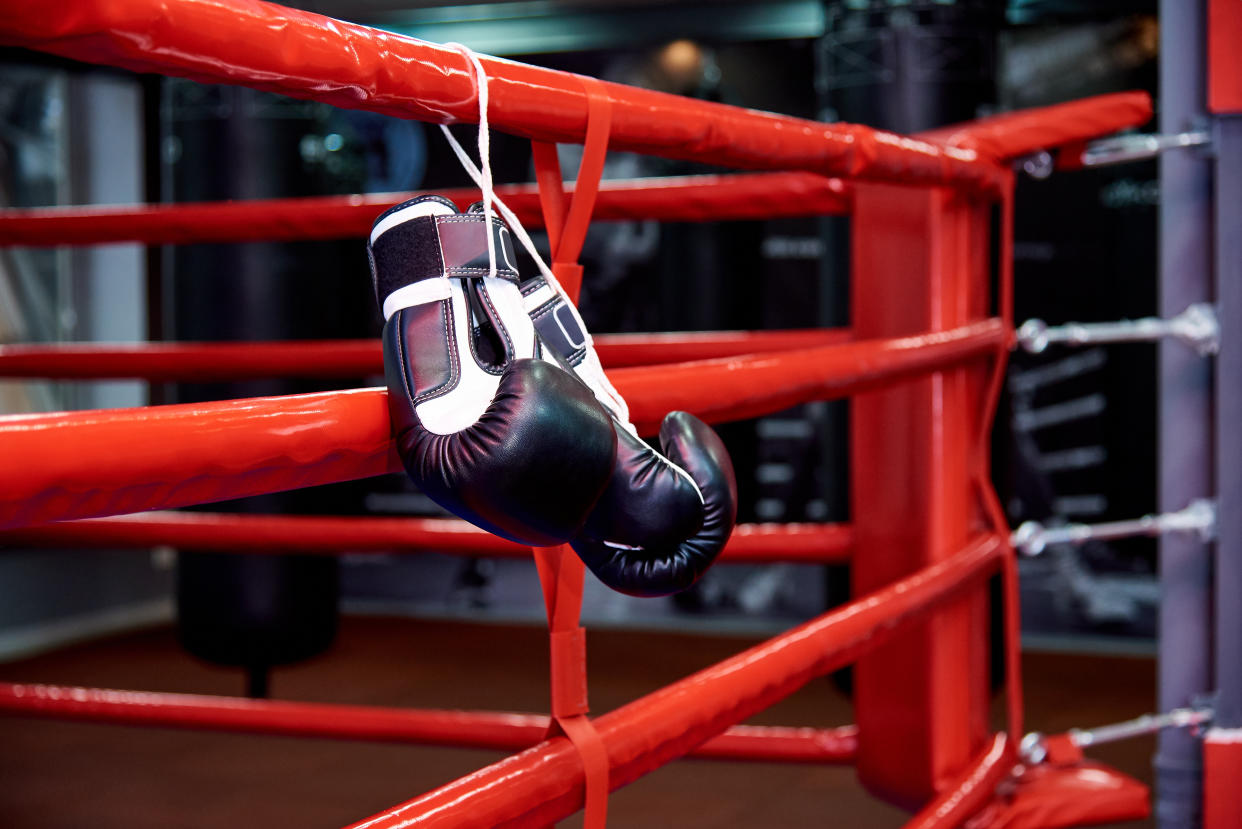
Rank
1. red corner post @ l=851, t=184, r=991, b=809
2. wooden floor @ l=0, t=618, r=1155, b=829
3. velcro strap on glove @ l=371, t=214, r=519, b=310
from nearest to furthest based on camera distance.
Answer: velcro strap on glove @ l=371, t=214, r=519, b=310
red corner post @ l=851, t=184, r=991, b=809
wooden floor @ l=0, t=618, r=1155, b=829

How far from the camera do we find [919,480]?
135 cm

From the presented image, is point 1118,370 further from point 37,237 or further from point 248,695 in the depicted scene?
point 37,237

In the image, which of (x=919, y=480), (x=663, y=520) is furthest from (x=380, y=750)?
(x=663, y=520)

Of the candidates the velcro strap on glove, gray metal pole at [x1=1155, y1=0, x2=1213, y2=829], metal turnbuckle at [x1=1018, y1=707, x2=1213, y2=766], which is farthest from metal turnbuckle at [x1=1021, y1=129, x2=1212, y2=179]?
the velcro strap on glove

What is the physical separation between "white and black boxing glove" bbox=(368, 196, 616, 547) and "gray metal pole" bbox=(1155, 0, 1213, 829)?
1.20m

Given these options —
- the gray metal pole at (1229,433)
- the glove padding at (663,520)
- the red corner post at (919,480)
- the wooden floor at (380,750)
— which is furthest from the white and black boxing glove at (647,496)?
the wooden floor at (380,750)

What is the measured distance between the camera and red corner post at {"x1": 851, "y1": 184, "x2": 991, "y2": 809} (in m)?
1.34

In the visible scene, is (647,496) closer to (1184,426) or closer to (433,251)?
(433,251)

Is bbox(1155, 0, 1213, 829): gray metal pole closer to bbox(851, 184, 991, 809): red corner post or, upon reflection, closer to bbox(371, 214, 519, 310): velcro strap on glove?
bbox(851, 184, 991, 809): red corner post

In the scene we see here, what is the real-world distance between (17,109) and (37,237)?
2939 mm

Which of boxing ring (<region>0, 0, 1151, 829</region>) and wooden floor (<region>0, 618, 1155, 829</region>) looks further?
wooden floor (<region>0, 618, 1155, 829</region>)

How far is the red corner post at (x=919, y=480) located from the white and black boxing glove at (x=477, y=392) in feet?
2.61

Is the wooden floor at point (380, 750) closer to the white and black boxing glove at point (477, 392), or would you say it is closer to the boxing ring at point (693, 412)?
the boxing ring at point (693, 412)

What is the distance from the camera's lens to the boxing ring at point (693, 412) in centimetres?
52
